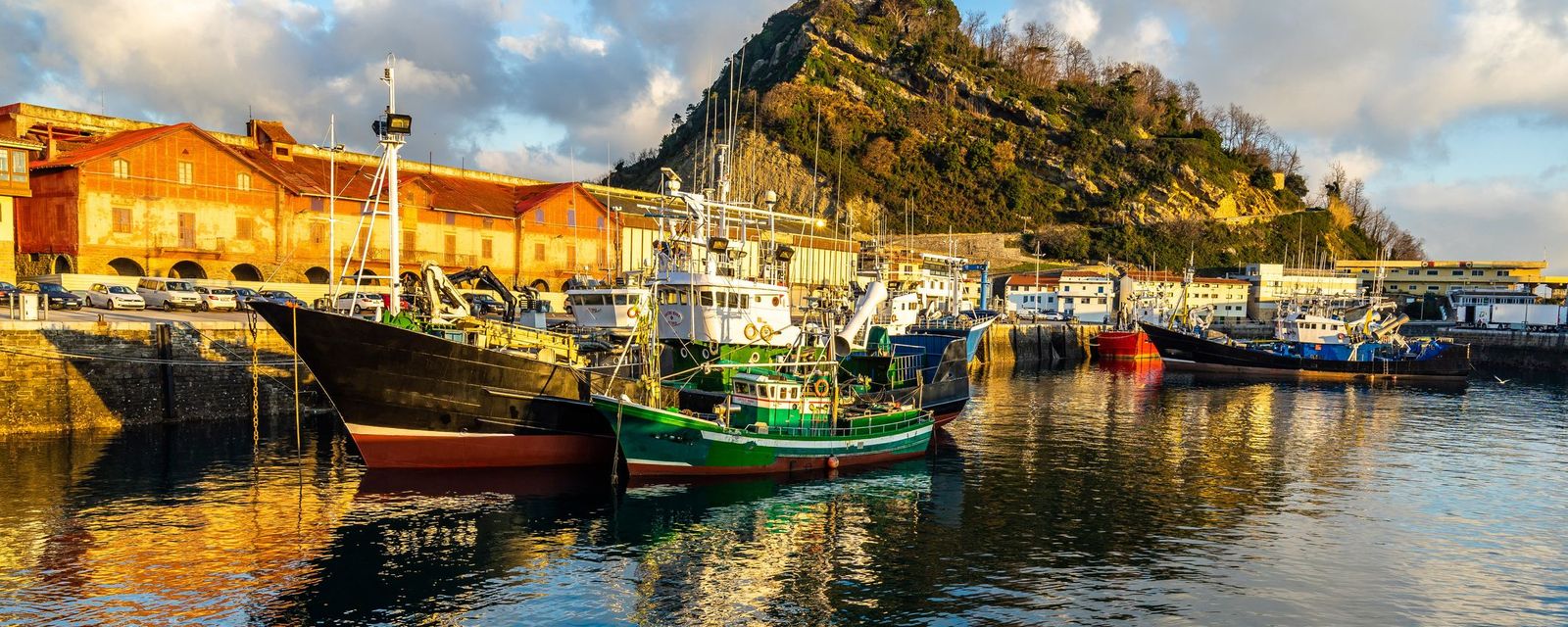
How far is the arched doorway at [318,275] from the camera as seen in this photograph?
214 feet

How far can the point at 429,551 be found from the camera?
2392cm

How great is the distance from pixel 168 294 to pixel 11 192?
15389 millimetres

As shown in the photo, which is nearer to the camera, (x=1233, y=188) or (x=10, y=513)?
(x=10, y=513)

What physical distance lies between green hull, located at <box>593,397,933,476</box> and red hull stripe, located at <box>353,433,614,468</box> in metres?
2.93

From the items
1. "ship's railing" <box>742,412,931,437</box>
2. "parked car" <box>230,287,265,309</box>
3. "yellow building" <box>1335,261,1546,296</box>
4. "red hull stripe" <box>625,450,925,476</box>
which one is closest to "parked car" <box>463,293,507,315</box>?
"parked car" <box>230,287,265,309</box>

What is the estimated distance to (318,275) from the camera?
66062 millimetres

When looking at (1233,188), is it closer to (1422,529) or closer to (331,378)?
(1422,529)

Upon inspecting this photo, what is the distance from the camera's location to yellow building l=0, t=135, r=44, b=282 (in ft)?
180

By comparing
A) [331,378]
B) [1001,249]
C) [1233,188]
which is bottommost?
[331,378]

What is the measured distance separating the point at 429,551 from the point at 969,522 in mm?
15019

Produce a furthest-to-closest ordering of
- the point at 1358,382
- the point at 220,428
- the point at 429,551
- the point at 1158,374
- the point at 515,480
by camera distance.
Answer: the point at 1158,374, the point at 1358,382, the point at 220,428, the point at 515,480, the point at 429,551

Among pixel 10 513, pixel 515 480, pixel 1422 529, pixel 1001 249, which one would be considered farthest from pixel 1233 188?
pixel 10 513

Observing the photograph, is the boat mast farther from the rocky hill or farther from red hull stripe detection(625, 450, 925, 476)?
the rocky hill

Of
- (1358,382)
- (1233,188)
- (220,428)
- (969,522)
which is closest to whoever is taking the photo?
(969,522)
